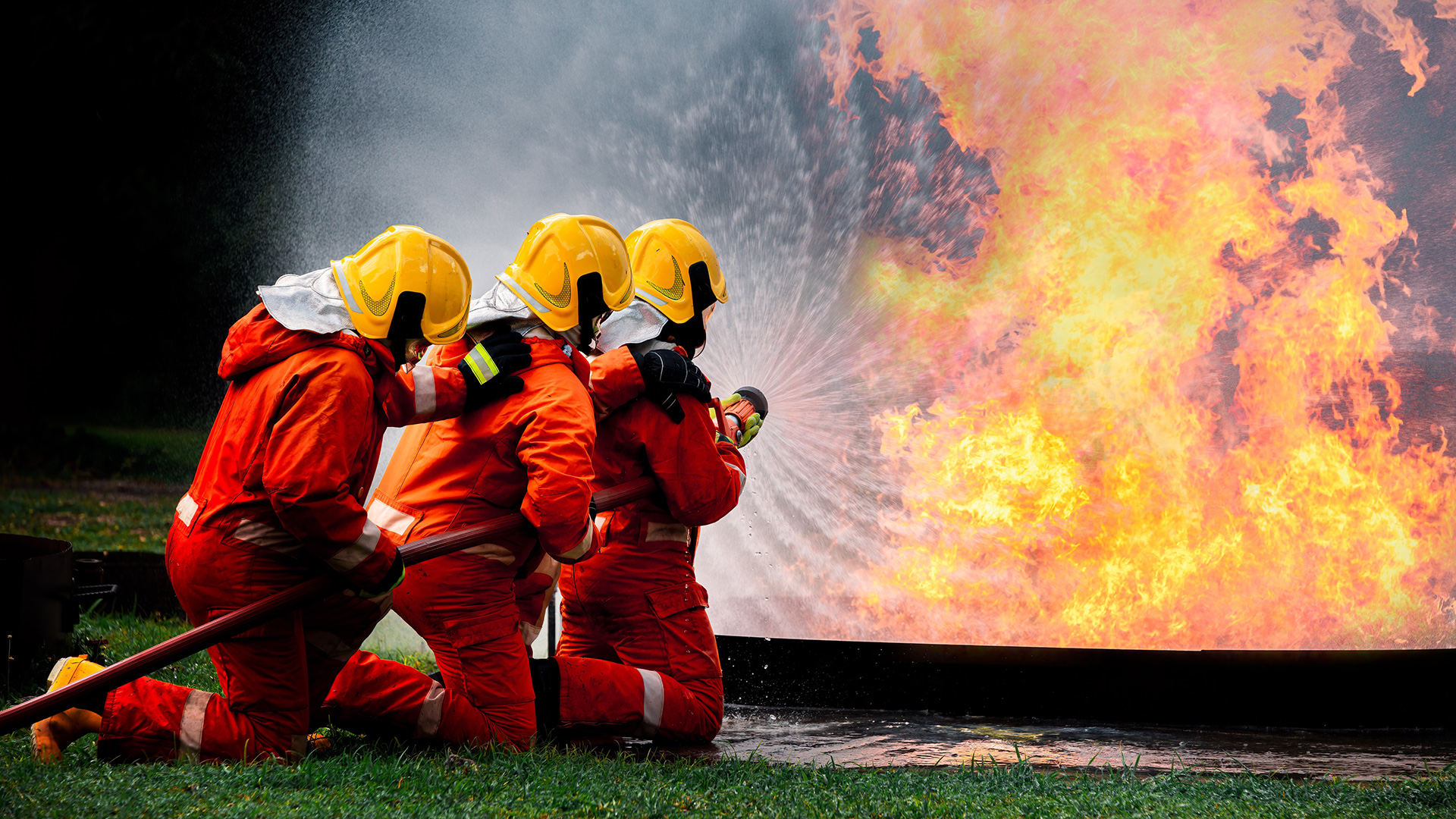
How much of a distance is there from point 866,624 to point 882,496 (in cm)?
123

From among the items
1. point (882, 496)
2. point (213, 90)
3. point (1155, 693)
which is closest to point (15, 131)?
point (213, 90)

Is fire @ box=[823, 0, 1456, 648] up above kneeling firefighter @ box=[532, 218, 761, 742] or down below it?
above

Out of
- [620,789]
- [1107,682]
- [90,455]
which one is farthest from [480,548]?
[90,455]

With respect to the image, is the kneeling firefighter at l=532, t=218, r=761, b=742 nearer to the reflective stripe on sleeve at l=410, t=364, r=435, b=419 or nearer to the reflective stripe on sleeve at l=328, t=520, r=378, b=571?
the reflective stripe on sleeve at l=410, t=364, r=435, b=419

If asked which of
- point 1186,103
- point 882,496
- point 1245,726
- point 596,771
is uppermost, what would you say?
point 1186,103

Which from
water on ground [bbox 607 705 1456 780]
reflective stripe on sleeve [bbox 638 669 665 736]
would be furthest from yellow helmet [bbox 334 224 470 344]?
water on ground [bbox 607 705 1456 780]

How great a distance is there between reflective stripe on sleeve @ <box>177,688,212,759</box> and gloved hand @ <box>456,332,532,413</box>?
53.2 inches

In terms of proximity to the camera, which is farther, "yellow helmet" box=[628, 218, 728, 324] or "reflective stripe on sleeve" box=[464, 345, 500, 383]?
"yellow helmet" box=[628, 218, 728, 324]

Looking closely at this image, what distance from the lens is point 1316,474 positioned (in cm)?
700

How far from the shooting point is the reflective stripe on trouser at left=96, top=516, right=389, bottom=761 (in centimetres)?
352

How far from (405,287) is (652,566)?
155cm

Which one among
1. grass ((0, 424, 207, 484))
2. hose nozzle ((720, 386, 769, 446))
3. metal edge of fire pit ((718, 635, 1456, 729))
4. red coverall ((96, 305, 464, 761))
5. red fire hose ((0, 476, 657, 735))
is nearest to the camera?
red fire hose ((0, 476, 657, 735))

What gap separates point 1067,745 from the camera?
180 inches

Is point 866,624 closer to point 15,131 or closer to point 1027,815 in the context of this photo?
point 1027,815
